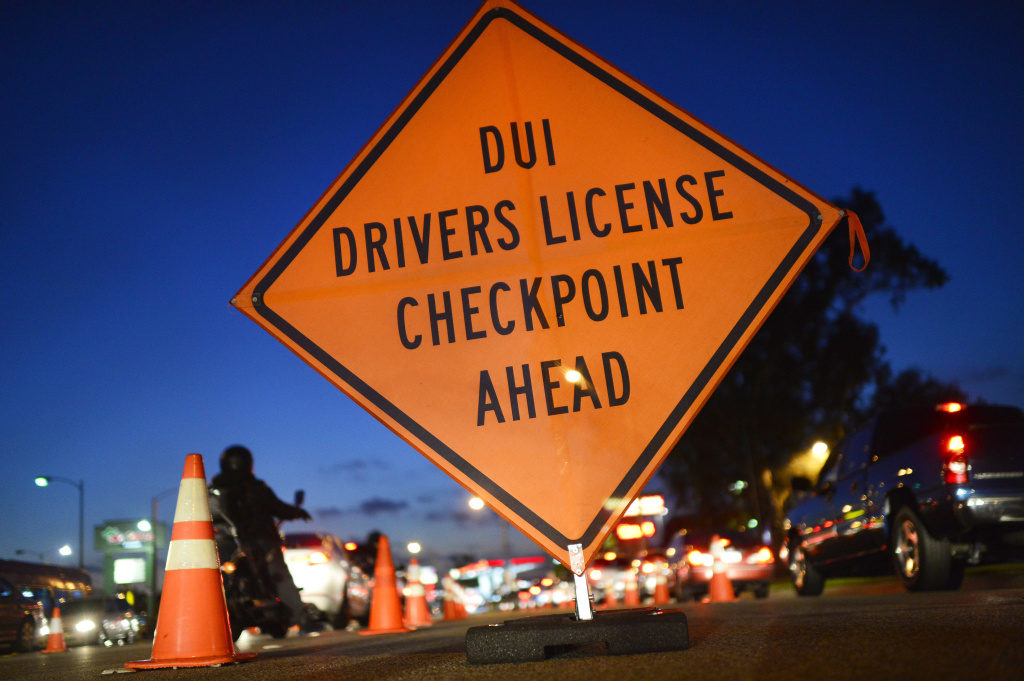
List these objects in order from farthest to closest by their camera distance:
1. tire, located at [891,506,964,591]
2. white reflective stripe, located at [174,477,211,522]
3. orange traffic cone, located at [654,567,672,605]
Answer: orange traffic cone, located at [654,567,672,605] → tire, located at [891,506,964,591] → white reflective stripe, located at [174,477,211,522]

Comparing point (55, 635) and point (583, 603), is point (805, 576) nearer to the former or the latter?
point (583, 603)

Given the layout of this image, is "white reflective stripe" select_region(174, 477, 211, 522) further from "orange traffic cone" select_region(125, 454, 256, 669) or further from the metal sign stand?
the metal sign stand

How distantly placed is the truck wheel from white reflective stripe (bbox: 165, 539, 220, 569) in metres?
8.83

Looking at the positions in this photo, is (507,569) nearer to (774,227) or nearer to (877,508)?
(877,508)

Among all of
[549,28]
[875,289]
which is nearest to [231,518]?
[549,28]

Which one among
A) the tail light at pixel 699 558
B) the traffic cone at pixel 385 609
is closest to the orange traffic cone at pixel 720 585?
the tail light at pixel 699 558

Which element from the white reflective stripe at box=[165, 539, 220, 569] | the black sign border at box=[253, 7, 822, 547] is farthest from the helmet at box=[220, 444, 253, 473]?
the black sign border at box=[253, 7, 822, 547]

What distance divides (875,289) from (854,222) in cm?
3032

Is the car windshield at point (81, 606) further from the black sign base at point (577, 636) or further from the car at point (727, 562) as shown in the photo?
the black sign base at point (577, 636)

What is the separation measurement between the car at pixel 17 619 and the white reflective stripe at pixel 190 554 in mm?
15264

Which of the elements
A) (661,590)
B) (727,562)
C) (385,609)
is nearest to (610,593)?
(661,590)

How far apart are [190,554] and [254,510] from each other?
10.6ft

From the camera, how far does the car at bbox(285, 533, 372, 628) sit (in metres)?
13.2

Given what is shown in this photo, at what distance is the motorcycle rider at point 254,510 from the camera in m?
8.18
